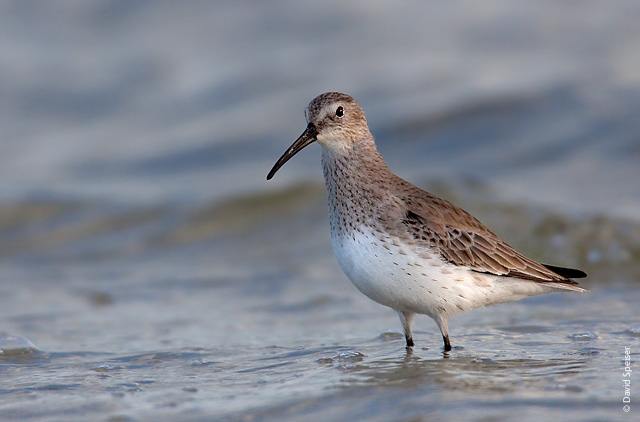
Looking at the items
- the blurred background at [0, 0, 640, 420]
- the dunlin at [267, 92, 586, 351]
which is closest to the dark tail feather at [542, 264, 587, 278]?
the dunlin at [267, 92, 586, 351]

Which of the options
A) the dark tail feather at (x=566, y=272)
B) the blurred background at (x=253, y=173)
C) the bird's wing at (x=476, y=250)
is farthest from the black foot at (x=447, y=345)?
the dark tail feather at (x=566, y=272)

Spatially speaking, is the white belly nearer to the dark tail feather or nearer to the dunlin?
the dunlin

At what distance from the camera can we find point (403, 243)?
5.70m

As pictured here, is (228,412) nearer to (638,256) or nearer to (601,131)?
(638,256)

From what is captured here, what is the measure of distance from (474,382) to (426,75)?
34.3ft

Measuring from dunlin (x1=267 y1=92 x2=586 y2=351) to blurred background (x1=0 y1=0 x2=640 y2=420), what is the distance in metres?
0.58

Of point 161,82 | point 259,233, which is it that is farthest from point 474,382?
point 161,82

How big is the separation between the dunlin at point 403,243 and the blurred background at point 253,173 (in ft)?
1.89

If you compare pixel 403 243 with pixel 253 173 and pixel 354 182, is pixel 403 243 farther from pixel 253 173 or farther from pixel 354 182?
pixel 253 173

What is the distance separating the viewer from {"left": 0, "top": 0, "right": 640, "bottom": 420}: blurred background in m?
6.50

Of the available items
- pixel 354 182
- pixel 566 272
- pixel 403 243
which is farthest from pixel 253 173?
pixel 403 243

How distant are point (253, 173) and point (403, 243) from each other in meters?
7.76

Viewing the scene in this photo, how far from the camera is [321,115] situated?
6160mm

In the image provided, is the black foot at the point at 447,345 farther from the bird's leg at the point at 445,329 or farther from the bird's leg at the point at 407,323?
the bird's leg at the point at 407,323
